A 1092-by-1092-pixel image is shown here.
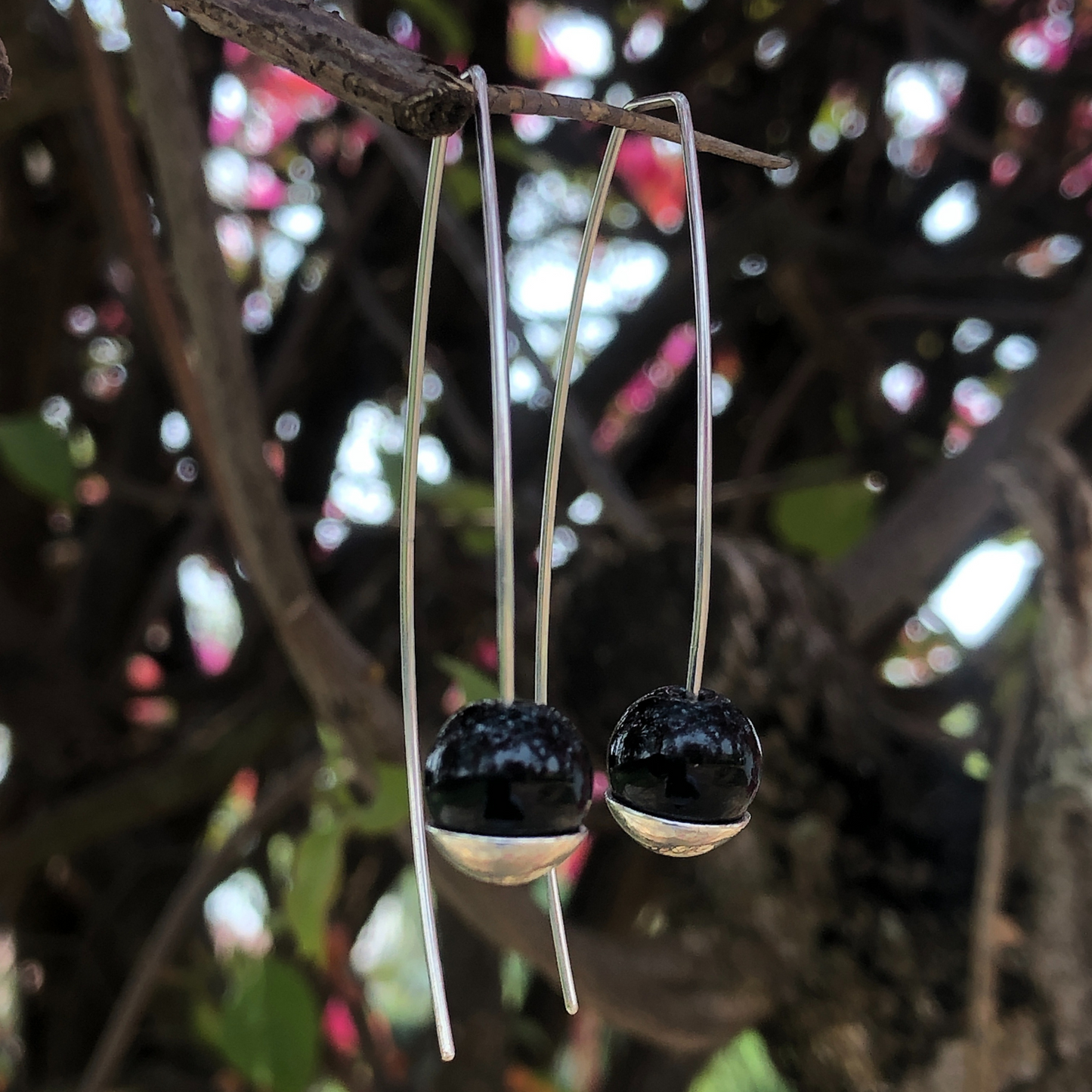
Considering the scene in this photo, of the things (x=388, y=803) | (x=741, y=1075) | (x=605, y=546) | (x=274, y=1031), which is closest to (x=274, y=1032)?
(x=274, y=1031)

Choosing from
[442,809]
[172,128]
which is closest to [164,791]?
[172,128]

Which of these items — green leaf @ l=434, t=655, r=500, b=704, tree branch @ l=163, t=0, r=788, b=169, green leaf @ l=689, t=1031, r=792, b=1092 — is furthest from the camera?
green leaf @ l=689, t=1031, r=792, b=1092

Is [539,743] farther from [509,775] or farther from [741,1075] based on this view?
[741,1075]

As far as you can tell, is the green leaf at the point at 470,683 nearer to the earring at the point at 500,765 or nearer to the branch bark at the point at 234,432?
the branch bark at the point at 234,432

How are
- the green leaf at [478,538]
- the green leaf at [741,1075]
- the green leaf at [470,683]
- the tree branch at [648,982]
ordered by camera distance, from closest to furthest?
the green leaf at [470,683], the tree branch at [648,982], the green leaf at [478,538], the green leaf at [741,1075]

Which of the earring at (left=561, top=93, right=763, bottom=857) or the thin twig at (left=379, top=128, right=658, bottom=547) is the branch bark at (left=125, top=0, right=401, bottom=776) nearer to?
the thin twig at (left=379, top=128, right=658, bottom=547)

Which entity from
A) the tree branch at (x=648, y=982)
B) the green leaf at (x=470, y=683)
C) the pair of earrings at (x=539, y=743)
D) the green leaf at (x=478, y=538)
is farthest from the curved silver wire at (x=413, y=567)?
the green leaf at (x=478, y=538)

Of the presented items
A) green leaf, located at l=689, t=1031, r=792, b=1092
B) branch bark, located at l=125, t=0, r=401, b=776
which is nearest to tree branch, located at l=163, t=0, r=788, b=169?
branch bark, located at l=125, t=0, r=401, b=776
